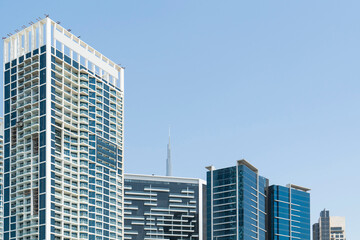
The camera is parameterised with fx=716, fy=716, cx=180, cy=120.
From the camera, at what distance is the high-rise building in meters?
160

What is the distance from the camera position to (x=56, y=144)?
541 ft

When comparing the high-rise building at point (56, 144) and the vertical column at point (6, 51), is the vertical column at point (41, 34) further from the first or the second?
the vertical column at point (6, 51)

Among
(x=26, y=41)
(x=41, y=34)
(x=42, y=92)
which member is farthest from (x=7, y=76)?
(x=42, y=92)

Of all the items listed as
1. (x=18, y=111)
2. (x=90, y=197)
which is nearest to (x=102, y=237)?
(x=90, y=197)

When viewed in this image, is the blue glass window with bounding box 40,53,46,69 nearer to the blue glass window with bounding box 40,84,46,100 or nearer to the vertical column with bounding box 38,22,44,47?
the vertical column with bounding box 38,22,44,47

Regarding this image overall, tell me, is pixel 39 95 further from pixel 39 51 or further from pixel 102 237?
pixel 102 237

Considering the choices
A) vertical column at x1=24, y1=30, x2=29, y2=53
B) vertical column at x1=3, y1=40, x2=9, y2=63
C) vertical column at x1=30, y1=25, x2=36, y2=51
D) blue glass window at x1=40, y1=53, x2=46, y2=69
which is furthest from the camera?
vertical column at x1=3, y1=40, x2=9, y2=63

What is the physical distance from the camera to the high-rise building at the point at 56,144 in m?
160

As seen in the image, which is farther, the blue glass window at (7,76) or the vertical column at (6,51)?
the vertical column at (6,51)

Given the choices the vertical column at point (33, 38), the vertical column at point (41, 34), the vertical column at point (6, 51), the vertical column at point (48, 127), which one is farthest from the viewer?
the vertical column at point (6, 51)

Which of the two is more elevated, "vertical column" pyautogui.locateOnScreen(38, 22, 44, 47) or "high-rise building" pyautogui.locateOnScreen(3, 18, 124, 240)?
"vertical column" pyautogui.locateOnScreen(38, 22, 44, 47)

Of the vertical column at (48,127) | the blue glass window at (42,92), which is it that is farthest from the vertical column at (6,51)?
the blue glass window at (42,92)

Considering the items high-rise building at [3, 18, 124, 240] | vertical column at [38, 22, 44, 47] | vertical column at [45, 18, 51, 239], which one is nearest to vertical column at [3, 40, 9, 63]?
high-rise building at [3, 18, 124, 240]

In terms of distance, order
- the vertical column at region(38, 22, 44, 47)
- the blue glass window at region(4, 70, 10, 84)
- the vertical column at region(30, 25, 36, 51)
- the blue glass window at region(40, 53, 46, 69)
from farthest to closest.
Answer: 1. the blue glass window at region(4, 70, 10, 84)
2. the vertical column at region(30, 25, 36, 51)
3. the vertical column at region(38, 22, 44, 47)
4. the blue glass window at region(40, 53, 46, 69)
